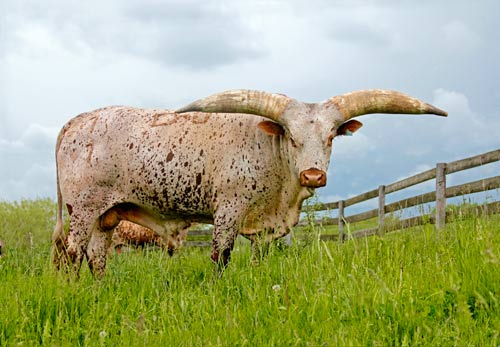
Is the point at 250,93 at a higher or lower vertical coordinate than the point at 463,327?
higher

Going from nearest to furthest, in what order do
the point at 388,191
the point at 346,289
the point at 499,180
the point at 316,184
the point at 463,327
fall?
the point at 463,327 → the point at 346,289 → the point at 316,184 → the point at 499,180 → the point at 388,191

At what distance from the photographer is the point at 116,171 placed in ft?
25.5

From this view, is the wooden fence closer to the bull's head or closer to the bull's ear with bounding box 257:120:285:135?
the bull's head

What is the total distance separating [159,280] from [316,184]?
1.95 m

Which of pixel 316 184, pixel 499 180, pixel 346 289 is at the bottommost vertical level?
pixel 346 289

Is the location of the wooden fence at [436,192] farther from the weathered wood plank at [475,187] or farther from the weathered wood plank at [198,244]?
the weathered wood plank at [198,244]

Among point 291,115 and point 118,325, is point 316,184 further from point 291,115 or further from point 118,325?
point 118,325

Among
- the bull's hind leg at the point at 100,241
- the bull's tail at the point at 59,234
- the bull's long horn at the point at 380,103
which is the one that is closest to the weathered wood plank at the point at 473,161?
the bull's long horn at the point at 380,103

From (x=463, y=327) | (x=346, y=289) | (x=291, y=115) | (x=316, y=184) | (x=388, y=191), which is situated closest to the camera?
(x=463, y=327)

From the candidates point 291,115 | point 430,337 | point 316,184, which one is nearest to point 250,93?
point 291,115

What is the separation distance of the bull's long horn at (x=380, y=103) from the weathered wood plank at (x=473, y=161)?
2.48 meters

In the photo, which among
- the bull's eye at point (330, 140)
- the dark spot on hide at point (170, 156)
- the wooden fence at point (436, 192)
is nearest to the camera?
the bull's eye at point (330, 140)

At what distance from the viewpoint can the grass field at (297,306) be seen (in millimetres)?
3965

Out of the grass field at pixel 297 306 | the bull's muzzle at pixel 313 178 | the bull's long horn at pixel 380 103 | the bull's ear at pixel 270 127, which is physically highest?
the bull's long horn at pixel 380 103
